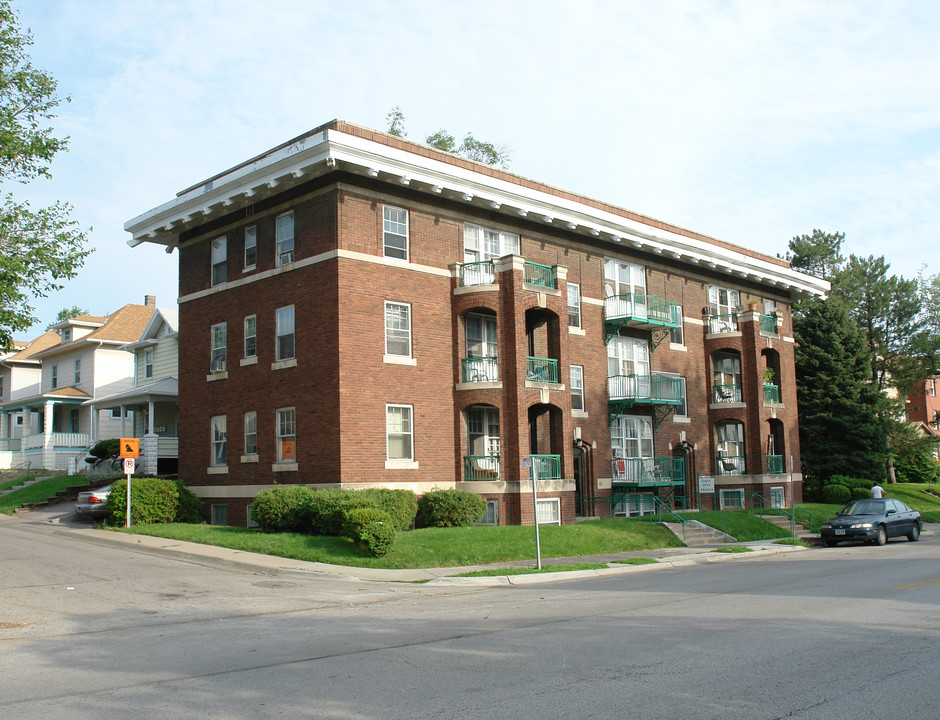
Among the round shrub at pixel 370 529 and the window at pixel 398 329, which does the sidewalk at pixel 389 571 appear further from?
the window at pixel 398 329

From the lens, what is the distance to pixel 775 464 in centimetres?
3788

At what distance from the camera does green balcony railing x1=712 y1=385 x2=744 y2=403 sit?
1468 inches

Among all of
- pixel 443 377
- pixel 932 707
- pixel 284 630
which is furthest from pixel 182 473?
pixel 932 707

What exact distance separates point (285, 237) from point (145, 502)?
9.17 meters

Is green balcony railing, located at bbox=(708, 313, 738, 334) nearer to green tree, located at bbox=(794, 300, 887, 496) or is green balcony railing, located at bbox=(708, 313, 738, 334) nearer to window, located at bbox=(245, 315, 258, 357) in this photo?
green tree, located at bbox=(794, 300, 887, 496)

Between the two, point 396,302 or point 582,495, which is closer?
point 396,302

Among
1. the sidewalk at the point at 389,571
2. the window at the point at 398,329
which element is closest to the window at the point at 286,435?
the window at the point at 398,329

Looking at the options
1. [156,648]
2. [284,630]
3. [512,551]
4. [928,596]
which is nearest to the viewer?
[156,648]

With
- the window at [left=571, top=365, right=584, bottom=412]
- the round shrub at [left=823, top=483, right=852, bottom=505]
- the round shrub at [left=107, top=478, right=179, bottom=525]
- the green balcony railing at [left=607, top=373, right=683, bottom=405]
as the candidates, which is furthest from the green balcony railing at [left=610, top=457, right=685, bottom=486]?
the round shrub at [left=107, top=478, right=179, bottom=525]

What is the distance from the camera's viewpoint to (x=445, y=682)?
328 inches

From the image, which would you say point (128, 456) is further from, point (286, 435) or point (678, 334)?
point (678, 334)

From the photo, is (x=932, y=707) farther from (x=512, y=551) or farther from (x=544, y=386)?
(x=544, y=386)

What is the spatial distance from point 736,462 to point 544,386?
14922mm

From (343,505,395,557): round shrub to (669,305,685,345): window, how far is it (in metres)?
19.5
